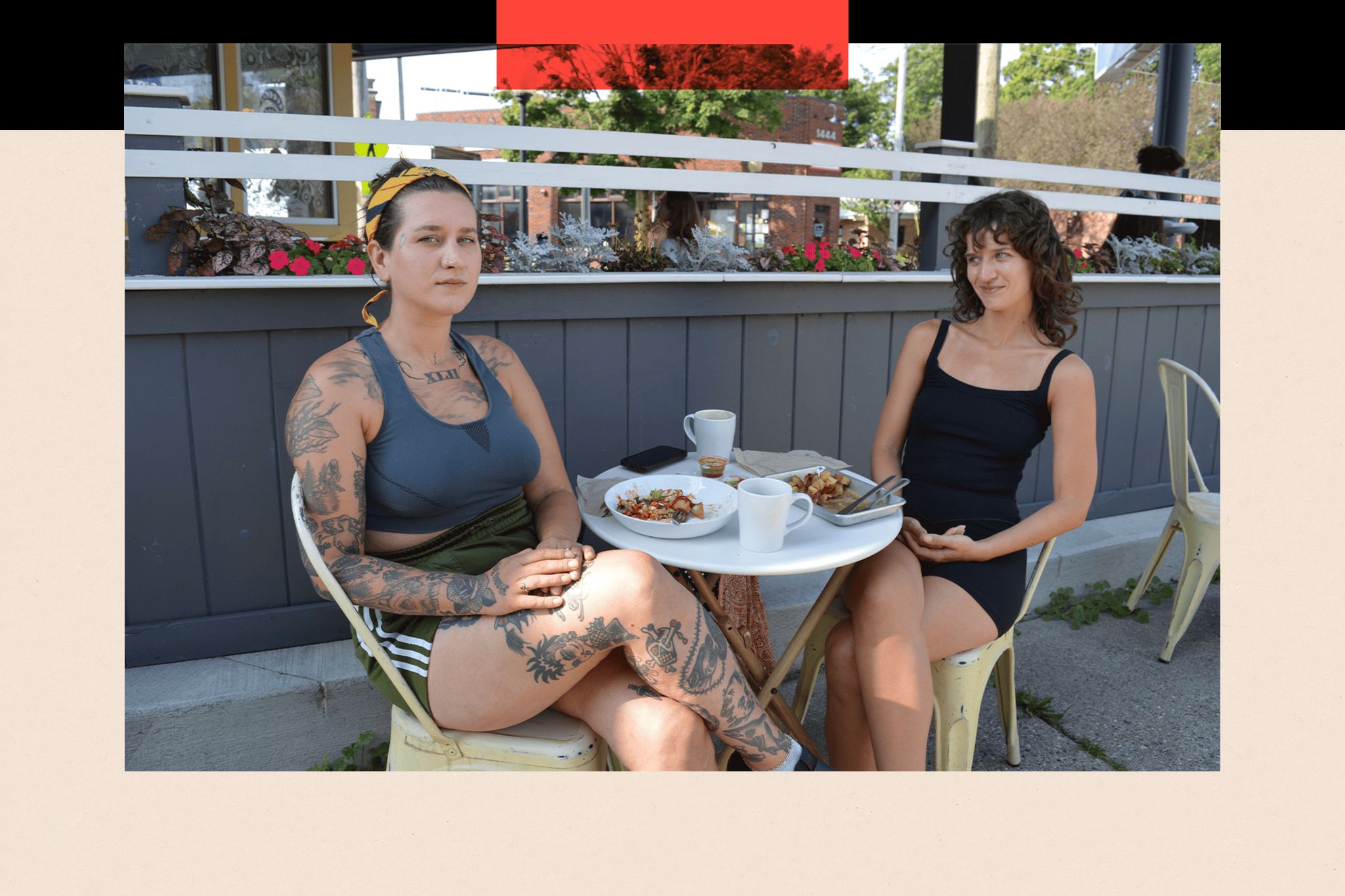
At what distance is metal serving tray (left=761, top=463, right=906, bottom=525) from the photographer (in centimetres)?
194

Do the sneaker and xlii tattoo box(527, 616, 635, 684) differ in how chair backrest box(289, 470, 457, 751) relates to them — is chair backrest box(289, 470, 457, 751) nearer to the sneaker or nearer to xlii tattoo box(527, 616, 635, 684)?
xlii tattoo box(527, 616, 635, 684)

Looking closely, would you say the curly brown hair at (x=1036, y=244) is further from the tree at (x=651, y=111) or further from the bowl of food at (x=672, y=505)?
the tree at (x=651, y=111)

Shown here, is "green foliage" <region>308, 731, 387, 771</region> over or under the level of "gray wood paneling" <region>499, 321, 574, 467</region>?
under

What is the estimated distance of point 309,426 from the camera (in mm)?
1686

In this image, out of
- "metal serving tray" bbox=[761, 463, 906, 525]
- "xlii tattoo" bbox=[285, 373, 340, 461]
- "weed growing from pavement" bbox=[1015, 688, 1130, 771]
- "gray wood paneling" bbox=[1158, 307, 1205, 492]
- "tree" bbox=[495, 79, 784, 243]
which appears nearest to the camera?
"xlii tattoo" bbox=[285, 373, 340, 461]

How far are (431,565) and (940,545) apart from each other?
119cm

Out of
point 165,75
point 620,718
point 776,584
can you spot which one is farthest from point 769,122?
point 620,718

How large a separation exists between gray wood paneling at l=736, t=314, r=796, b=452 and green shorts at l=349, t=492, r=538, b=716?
1.22 m

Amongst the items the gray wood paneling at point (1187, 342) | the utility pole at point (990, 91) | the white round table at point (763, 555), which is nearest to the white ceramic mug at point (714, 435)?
the white round table at point (763, 555)

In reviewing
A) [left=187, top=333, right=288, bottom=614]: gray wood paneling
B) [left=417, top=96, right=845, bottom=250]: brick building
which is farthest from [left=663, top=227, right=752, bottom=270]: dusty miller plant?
[left=417, top=96, right=845, bottom=250]: brick building

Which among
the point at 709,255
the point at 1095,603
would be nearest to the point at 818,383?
the point at 709,255

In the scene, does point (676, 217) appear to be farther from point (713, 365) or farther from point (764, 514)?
point (764, 514)

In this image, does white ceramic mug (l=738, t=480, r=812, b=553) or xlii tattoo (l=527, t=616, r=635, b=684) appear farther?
white ceramic mug (l=738, t=480, r=812, b=553)

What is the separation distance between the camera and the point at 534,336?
2.70 m
